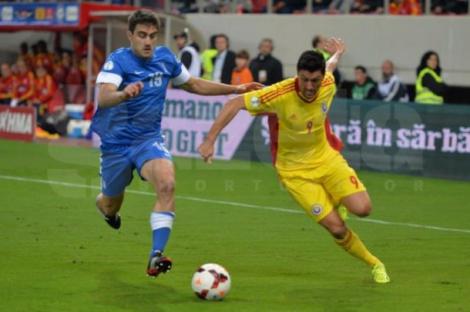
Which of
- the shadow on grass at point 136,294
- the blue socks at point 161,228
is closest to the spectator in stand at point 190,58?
the shadow on grass at point 136,294

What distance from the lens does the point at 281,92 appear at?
33.6 ft

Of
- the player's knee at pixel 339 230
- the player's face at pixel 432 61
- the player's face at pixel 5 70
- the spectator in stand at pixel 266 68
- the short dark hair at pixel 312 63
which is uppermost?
the short dark hair at pixel 312 63

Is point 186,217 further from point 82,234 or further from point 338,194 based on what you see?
point 338,194

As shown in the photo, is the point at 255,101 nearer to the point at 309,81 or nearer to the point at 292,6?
the point at 309,81

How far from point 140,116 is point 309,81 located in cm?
148

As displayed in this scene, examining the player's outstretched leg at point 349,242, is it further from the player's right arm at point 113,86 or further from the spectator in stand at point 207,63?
the spectator in stand at point 207,63

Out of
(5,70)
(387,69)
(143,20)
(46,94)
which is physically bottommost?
(46,94)

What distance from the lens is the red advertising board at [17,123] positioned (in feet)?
85.9

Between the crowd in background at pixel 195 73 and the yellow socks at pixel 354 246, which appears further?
the crowd in background at pixel 195 73

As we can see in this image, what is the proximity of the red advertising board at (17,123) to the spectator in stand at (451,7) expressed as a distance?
8858 mm

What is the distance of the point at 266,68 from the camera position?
2253 centimetres

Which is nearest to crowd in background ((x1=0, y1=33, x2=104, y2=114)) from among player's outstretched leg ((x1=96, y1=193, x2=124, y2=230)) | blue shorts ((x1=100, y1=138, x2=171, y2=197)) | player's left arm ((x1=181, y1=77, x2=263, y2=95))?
player's outstretched leg ((x1=96, y1=193, x2=124, y2=230))

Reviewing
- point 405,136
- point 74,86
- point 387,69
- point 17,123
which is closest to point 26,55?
point 74,86

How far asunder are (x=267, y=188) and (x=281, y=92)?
7.86 metres
